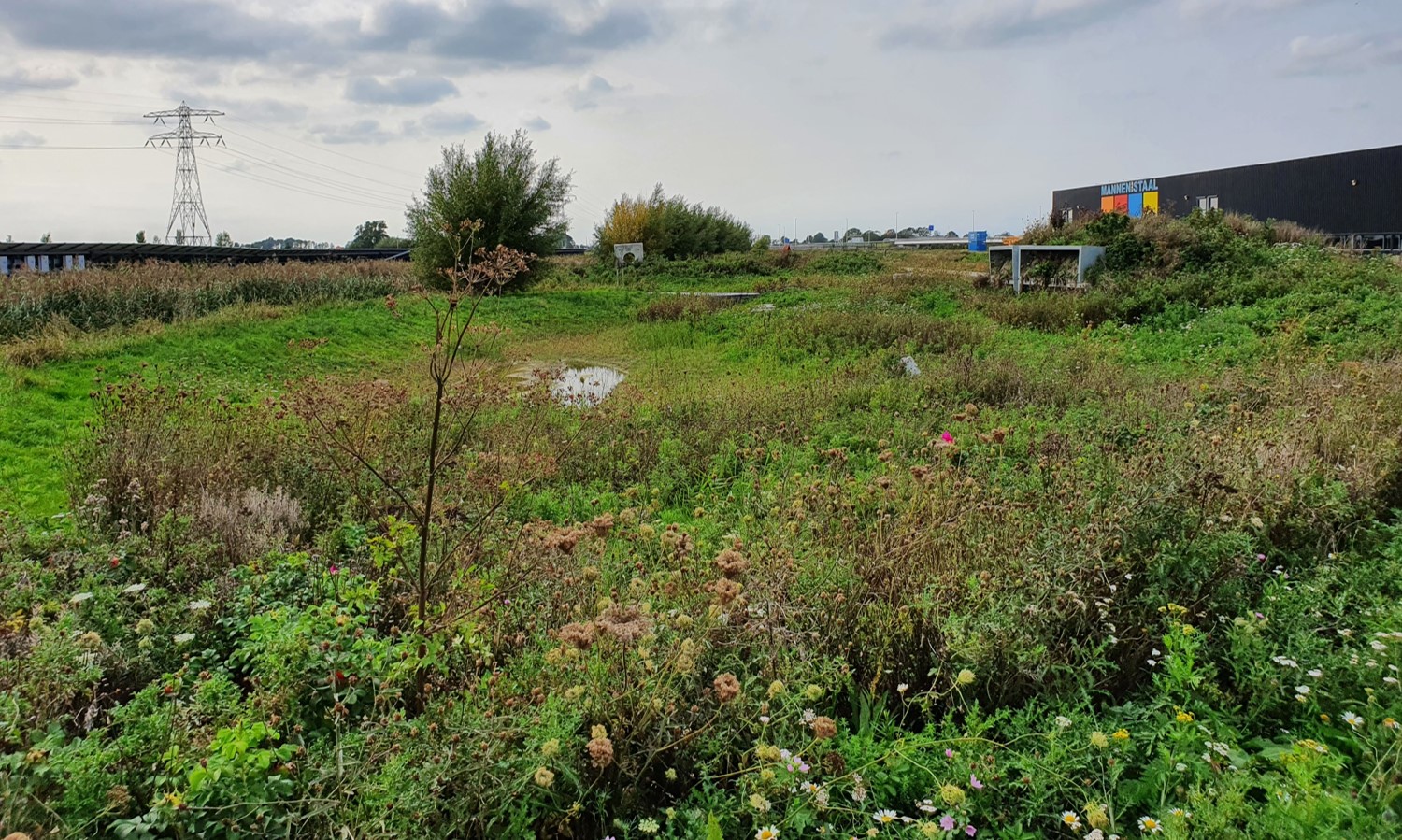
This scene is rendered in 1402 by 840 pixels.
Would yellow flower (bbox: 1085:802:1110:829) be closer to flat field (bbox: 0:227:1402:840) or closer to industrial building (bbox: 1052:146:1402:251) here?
flat field (bbox: 0:227:1402:840)

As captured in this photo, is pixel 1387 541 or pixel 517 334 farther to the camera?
pixel 517 334

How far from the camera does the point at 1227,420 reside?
18.8 ft

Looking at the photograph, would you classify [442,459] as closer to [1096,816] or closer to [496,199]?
[1096,816]

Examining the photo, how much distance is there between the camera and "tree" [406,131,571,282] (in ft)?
80.7

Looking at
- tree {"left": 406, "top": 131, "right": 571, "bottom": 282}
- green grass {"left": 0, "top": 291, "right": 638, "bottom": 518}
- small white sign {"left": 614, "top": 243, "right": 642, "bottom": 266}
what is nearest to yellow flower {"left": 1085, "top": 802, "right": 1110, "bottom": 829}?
green grass {"left": 0, "top": 291, "right": 638, "bottom": 518}

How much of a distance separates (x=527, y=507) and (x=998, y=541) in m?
3.12

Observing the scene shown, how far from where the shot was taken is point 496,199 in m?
25.0

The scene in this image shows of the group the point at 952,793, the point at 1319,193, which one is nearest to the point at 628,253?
the point at 1319,193

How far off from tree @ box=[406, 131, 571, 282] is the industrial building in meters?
16.4

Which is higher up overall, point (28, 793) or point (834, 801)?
point (28, 793)

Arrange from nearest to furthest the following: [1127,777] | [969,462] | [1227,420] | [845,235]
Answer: [1127,777] < [969,462] < [1227,420] < [845,235]

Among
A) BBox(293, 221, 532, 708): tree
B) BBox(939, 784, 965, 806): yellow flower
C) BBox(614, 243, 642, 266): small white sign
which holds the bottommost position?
BBox(939, 784, 965, 806): yellow flower

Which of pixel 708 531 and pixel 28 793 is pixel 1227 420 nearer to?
pixel 708 531

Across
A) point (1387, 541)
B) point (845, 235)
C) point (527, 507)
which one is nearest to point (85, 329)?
point (527, 507)
